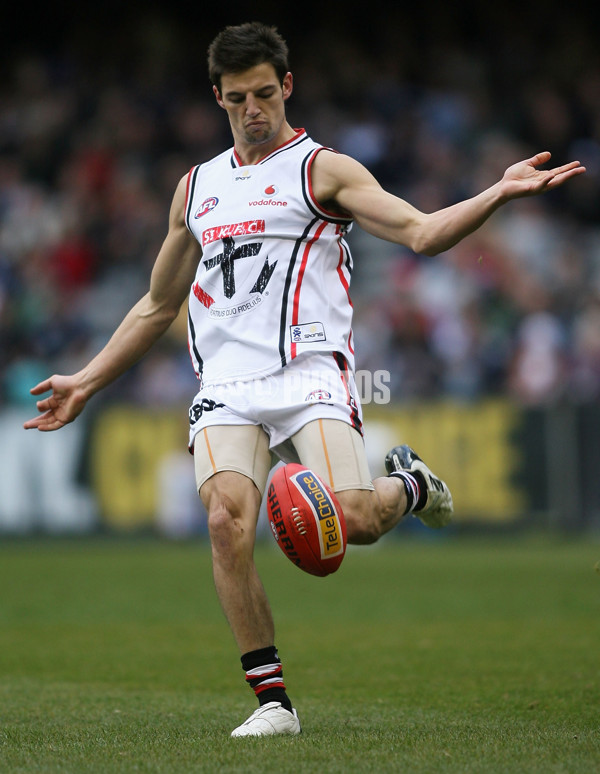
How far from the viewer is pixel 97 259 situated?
18.9m

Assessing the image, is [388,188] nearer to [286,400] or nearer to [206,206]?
[206,206]

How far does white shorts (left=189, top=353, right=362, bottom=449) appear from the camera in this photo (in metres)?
4.95

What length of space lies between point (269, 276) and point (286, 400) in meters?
0.52

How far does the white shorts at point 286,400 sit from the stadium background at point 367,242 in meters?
9.46

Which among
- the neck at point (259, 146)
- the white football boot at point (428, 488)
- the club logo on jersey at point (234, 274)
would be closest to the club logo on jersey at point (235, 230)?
the club logo on jersey at point (234, 274)

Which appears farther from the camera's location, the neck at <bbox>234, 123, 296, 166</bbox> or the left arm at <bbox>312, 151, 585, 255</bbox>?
the neck at <bbox>234, 123, 296, 166</bbox>

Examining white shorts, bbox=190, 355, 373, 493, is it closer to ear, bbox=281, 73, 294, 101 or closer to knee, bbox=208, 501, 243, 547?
knee, bbox=208, 501, 243, 547

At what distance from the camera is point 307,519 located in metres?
4.54

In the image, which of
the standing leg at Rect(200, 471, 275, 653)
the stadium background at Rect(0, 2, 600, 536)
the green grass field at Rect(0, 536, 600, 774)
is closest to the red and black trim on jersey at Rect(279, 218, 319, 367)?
the standing leg at Rect(200, 471, 275, 653)

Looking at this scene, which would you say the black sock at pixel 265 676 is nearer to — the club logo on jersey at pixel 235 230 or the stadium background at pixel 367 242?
the club logo on jersey at pixel 235 230

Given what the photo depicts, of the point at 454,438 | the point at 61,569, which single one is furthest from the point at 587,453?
the point at 61,569

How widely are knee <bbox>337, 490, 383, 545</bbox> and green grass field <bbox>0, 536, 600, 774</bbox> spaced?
75cm

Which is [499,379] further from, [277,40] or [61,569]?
[277,40]

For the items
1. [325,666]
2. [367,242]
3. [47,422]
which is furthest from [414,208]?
[367,242]
